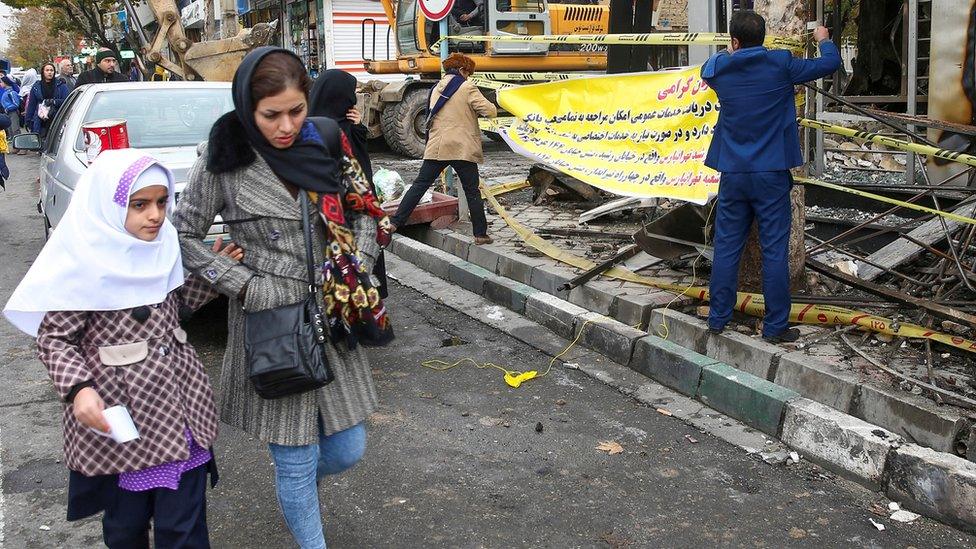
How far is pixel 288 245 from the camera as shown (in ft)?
9.18

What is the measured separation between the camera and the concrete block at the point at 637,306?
231 inches

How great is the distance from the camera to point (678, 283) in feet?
20.6

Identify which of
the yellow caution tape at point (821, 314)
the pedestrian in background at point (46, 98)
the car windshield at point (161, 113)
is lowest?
the yellow caution tape at point (821, 314)

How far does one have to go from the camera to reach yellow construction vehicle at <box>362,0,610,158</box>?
15.3 metres

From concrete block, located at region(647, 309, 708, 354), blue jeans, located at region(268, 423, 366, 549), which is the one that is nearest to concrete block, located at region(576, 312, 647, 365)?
concrete block, located at region(647, 309, 708, 354)

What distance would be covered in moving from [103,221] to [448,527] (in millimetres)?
1882

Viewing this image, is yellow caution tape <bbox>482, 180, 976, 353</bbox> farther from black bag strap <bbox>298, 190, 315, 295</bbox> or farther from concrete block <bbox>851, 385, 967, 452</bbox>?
black bag strap <bbox>298, 190, 315, 295</bbox>

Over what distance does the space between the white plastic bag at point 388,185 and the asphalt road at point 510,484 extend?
3867mm

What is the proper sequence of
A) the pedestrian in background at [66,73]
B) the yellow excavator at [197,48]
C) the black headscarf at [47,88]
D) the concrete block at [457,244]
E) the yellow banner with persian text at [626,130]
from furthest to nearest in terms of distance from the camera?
the yellow excavator at [197,48]
the pedestrian in background at [66,73]
the black headscarf at [47,88]
the concrete block at [457,244]
the yellow banner with persian text at [626,130]

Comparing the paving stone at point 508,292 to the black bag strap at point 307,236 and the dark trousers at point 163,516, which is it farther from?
the dark trousers at point 163,516

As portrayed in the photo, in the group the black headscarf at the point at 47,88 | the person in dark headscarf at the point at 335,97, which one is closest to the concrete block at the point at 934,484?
the person in dark headscarf at the point at 335,97

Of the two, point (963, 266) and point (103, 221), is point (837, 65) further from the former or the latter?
point (103, 221)

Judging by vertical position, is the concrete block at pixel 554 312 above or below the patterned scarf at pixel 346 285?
below

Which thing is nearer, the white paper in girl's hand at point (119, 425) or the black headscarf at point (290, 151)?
the white paper in girl's hand at point (119, 425)
